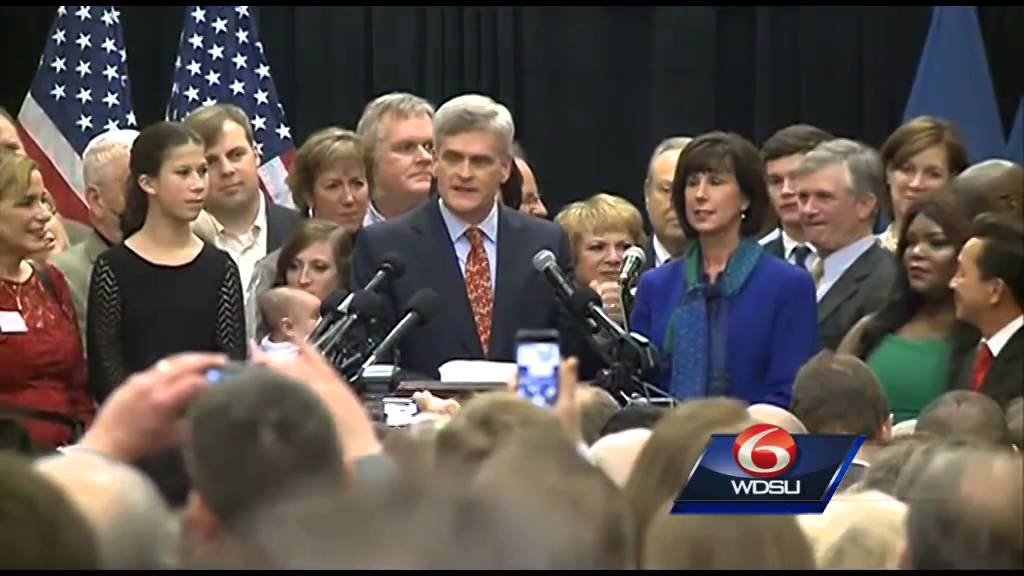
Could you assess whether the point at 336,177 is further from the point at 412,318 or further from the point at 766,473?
the point at 766,473

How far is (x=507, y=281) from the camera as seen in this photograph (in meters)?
5.04

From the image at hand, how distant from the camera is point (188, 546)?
6.72 feet

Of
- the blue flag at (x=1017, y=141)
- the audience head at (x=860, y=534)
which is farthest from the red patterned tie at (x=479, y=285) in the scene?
the blue flag at (x=1017, y=141)

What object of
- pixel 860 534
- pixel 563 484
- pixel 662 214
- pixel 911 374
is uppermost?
pixel 563 484

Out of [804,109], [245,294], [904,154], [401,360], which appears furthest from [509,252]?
[804,109]

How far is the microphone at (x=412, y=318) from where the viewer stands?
419 cm

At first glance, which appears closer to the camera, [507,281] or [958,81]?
[507,281]

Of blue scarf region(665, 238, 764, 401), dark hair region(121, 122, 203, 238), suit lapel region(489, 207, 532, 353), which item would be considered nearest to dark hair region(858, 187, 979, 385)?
blue scarf region(665, 238, 764, 401)

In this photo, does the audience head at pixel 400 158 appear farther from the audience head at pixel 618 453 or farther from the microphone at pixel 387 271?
the audience head at pixel 618 453

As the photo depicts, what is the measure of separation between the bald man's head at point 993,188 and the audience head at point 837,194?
0.38 meters

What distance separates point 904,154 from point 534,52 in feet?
9.65

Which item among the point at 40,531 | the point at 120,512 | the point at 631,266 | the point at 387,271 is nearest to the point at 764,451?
the point at 387,271

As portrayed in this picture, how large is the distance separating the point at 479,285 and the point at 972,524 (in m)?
2.82

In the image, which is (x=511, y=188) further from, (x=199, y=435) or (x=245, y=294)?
(x=199, y=435)
